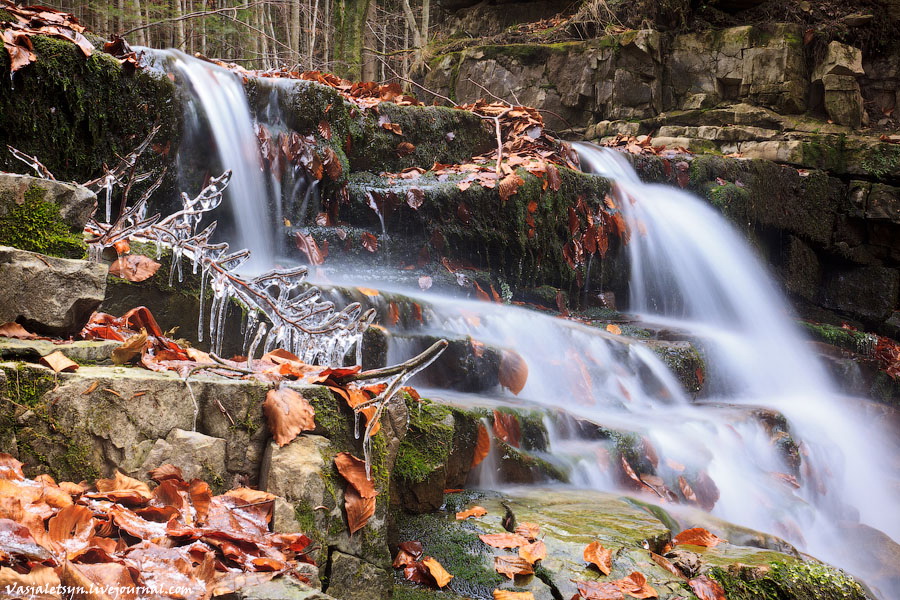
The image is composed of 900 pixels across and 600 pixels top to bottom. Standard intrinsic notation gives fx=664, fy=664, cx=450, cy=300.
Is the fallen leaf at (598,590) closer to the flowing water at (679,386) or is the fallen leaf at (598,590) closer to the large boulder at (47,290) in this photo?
the flowing water at (679,386)

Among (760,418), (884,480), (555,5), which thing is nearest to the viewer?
(760,418)

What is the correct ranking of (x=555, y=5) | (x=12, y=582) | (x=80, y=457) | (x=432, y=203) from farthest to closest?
(x=555, y=5)
(x=432, y=203)
(x=80, y=457)
(x=12, y=582)

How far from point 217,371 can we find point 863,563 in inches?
138

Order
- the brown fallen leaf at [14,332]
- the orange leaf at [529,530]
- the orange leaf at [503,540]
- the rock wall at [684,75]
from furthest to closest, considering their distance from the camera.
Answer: the rock wall at [684,75] → the orange leaf at [529,530] → the orange leaf at [503,540] → the brown fallen leaf at [14,332]

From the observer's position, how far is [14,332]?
1940 millimetres

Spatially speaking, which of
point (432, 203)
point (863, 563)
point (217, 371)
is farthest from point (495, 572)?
point (432, 203)

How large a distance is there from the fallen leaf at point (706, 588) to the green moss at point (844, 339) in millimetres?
5661

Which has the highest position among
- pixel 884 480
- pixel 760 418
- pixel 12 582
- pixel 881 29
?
pixel 881 29

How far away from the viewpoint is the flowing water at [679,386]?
3.71 meters

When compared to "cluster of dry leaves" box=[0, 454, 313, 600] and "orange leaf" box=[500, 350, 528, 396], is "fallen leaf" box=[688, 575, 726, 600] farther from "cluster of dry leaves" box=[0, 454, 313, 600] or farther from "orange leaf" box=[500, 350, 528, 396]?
"orange leaf" box=[500, 350, 528, 396]

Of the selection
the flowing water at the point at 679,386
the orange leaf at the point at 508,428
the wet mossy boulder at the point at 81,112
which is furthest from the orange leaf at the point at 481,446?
the wet mossy boulder at the point at 81,112

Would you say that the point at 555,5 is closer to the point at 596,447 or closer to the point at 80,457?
the point at 596,447

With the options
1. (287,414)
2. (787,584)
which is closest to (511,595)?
(287,414)

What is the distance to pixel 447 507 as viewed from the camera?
2646mm
